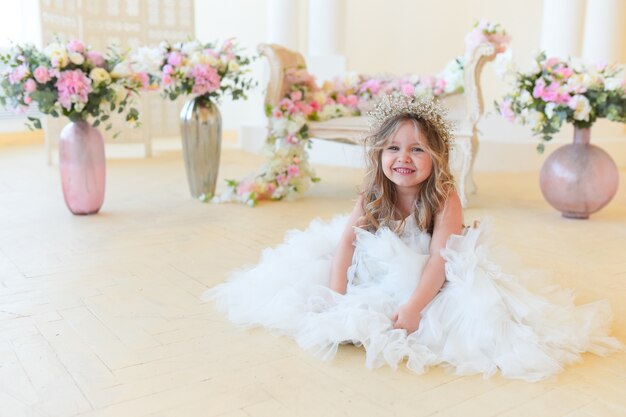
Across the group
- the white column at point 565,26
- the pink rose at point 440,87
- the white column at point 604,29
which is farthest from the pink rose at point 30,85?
the white column at point 604,29

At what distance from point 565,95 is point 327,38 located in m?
3.57

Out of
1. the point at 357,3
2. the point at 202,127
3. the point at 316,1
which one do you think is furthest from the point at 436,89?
the point at 357,3

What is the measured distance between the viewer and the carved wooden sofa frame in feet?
13.8

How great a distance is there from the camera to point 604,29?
6242mm

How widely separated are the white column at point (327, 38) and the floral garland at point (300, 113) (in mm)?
2008

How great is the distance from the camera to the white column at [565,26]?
6125mm

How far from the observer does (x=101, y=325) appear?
214cm

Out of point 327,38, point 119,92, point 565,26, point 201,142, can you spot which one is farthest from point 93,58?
point 565,26

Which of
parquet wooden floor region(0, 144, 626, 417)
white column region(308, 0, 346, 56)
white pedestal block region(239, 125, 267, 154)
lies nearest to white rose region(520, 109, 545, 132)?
parquet wooden floor region(0, 144, 626, 417)

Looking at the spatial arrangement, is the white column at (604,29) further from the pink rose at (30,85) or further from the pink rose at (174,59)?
the pink rose at (30,85)

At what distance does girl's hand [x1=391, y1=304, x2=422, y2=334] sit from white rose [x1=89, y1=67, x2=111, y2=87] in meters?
2.37

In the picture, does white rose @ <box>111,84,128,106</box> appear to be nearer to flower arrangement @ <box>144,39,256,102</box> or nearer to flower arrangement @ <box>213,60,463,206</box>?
flower arrangement @ <box>144,39,256,102</box>

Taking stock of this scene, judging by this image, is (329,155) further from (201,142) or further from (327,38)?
(201,142)

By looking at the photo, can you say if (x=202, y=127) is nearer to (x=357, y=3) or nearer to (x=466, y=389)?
(x=466, y=389)
